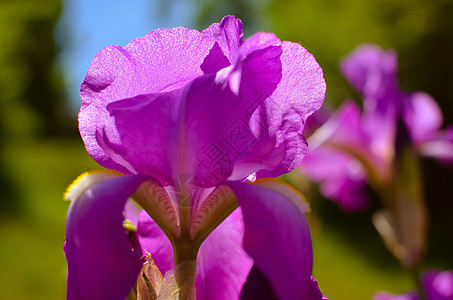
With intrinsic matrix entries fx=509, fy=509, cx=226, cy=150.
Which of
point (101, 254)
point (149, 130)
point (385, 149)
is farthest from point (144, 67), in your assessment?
point (385, 149)

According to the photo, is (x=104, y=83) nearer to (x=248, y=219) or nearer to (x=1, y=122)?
(x=248, y=219)

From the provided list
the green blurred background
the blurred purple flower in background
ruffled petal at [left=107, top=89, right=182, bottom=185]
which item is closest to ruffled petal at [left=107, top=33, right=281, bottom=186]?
ruffled petal at [left=107, top=89, right=182, bottom=185]

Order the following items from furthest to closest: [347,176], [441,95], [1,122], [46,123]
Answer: [46,123]
[1,122]
[441,95]
[347,176]

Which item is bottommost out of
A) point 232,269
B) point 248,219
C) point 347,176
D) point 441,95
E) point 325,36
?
point 441,95

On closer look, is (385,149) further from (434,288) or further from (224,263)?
(224,263)

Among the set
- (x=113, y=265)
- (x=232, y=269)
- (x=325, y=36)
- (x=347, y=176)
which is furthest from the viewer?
(x=325, y=36)

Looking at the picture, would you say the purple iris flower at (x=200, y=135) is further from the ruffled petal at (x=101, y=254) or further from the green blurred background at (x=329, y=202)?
the green blurred background at (x=329, y=202)

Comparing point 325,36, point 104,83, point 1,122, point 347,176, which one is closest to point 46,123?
point 1,122
